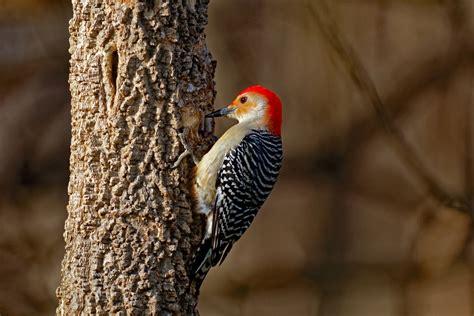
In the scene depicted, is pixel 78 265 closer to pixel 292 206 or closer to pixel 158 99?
pixel 158 99

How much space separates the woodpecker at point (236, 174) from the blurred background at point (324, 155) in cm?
208

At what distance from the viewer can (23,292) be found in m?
7.84

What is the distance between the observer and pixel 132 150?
4.79 meters

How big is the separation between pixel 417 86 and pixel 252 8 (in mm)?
1351

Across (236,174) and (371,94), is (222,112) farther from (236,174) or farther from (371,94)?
(371,94)

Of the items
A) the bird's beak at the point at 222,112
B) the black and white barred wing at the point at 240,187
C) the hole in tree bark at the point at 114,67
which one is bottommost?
the black and white barred wing at the point at 240,187

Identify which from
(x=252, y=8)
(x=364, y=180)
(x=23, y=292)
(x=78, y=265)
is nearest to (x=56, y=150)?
(x=23, y=292)

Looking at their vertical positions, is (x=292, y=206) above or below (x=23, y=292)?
above

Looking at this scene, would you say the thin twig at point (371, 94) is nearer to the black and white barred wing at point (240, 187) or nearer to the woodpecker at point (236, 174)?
the woodpecker at point (236, 174)

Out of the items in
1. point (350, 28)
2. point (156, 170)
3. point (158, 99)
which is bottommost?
point (156, 170)

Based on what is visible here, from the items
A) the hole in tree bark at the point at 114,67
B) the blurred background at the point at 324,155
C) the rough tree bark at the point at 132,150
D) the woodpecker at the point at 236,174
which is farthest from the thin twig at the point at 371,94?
the hole in tree bark at the point at 114,67

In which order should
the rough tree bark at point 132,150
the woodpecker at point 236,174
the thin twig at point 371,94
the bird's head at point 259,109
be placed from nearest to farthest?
the rough tree bark at point 132,150
the woodpecker at point 236,174
the bird's head at point 259,109
the thin twig at point 371,94

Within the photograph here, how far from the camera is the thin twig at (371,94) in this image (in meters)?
7.61

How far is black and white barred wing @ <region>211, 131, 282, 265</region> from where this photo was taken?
196 inches
